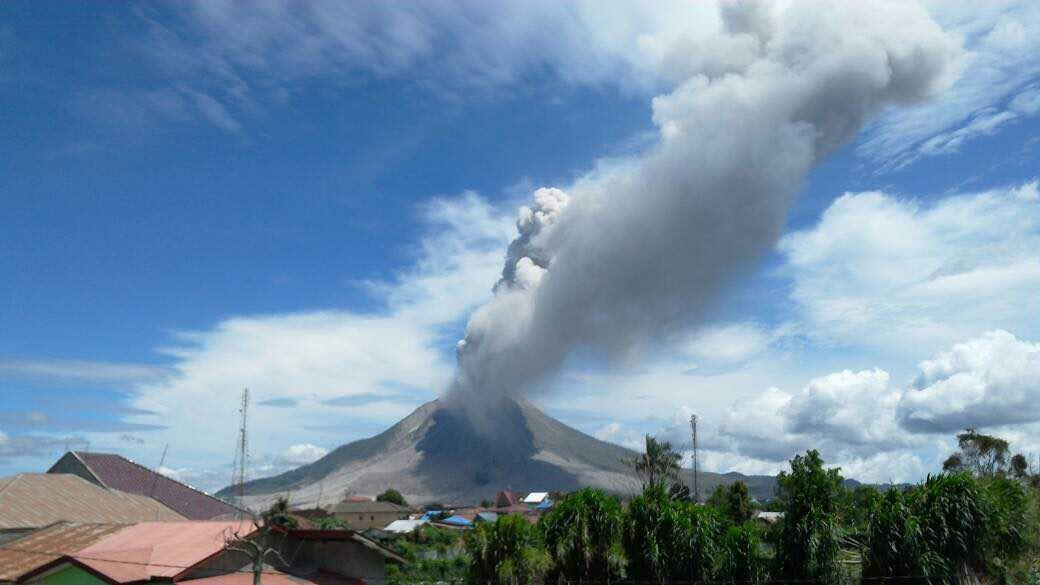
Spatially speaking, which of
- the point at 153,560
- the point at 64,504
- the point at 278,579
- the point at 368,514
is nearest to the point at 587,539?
the point at 278,579

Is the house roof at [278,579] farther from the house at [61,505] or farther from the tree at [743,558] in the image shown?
the house at [61,505]

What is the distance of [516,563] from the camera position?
39.1 m

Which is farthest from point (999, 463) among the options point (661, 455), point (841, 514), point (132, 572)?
A: point (132, 572)

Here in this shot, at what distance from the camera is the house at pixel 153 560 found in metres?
34.6

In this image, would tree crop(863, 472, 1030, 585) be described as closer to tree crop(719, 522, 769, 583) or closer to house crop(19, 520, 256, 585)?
tree crop(719, 522, 769, 583)

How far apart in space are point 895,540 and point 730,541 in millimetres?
7096

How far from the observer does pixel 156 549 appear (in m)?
38.2

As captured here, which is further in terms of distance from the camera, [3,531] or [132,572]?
[3,531]

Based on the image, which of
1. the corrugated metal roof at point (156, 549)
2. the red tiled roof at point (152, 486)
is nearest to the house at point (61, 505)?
the red tiled roof at point (152, 486)

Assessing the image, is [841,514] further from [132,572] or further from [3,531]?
[3,531]

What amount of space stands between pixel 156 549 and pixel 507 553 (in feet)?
53.8

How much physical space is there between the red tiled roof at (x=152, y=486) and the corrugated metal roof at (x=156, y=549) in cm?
4008

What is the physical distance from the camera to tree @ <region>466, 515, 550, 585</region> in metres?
38.9

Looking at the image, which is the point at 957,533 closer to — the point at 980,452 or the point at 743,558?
Answer: the point at 743,558
